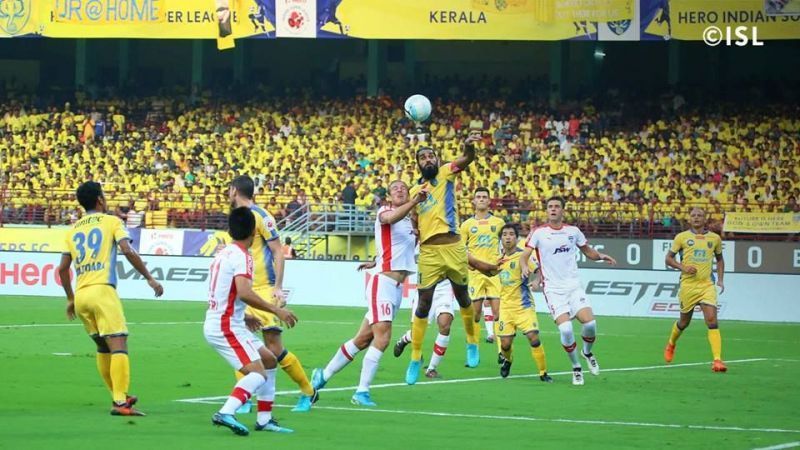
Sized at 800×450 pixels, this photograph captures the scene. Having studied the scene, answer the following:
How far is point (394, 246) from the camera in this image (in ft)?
50.0

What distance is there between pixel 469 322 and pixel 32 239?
84.6ft

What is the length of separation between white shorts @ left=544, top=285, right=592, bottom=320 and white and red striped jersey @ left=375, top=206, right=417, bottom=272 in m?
3.21

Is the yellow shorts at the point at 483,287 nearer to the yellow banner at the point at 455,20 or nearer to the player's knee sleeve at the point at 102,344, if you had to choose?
the player's knee sleeve at the point at 102,344

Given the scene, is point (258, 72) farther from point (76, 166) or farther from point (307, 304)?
point (307, 304)

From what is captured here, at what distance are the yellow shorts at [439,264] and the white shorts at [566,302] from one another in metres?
1.96

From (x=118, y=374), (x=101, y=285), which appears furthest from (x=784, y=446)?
(x=101, y=285)

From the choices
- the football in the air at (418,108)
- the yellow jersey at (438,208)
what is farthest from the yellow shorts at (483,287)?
the football in the air at (418,108)

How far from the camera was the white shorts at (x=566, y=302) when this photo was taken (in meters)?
18.0

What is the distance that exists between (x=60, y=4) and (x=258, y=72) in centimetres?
1073

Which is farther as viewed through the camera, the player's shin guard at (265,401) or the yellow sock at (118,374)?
the yellow sock at (118,374)

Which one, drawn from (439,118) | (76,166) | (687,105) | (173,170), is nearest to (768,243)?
(687,105)

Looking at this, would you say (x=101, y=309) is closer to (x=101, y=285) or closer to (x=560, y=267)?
(x=101, y=285)

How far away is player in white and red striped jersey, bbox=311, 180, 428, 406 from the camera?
47.9 feet

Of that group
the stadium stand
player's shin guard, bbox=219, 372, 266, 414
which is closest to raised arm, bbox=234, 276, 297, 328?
player's shin guard, bbox=219, 372, 266, 414
